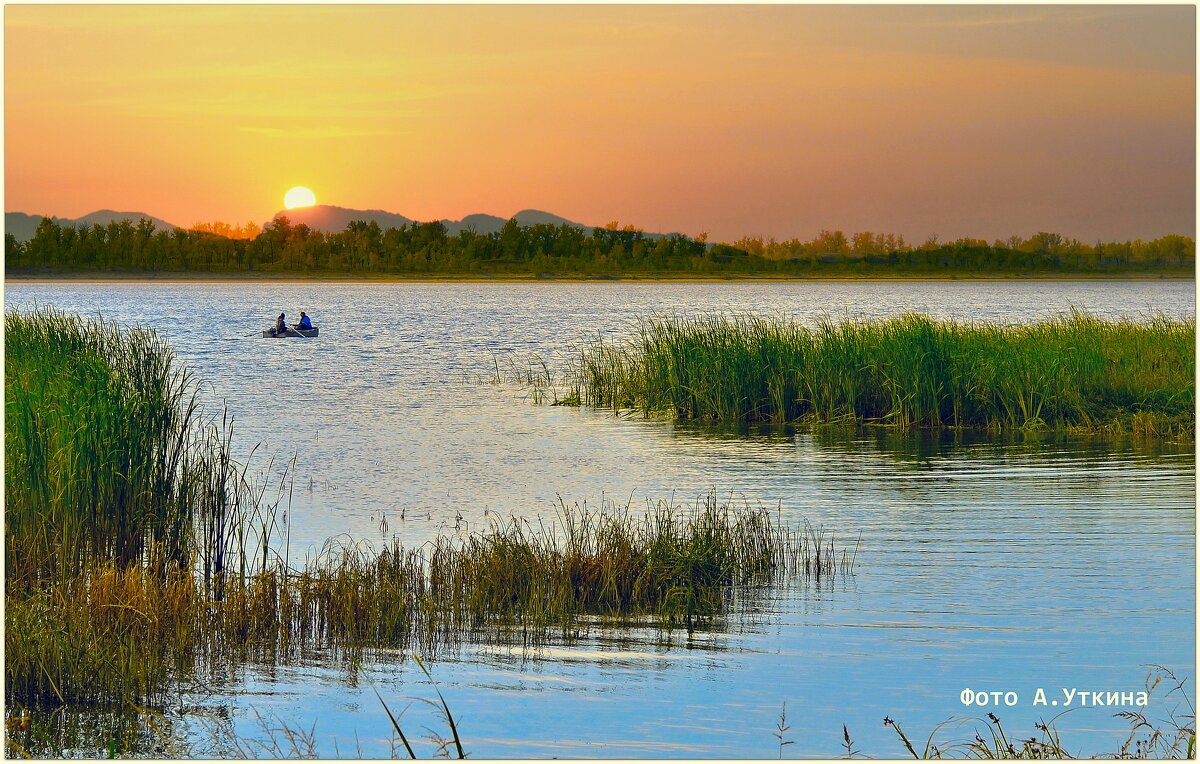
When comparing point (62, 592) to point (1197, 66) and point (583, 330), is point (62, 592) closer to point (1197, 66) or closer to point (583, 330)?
point (1197, 66)

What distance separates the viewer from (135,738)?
5.84m

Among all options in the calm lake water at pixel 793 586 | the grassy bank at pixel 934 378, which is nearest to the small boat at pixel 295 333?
the calm lake water at pixel 793 586

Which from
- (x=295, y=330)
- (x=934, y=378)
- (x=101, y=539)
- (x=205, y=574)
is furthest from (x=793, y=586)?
(x=295, y=330)

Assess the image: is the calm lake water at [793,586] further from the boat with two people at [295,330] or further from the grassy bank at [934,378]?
the boat with two people at [295,330]

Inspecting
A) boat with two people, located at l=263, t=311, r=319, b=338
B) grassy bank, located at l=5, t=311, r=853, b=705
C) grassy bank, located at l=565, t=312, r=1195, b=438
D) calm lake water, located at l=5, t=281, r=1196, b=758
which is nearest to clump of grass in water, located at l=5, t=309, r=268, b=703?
grassy bank, located at l=5, t=311, r=853, b=705

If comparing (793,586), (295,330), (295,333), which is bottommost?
(793,586)

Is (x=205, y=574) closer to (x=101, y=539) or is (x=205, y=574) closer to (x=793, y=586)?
(x=101, y=539)

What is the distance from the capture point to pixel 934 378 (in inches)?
699

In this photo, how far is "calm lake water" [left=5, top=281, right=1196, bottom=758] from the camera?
6.22 m

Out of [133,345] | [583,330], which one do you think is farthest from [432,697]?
[583,330]

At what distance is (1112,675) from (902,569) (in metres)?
2.41

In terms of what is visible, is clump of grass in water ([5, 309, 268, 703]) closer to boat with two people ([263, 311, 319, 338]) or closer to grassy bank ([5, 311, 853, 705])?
grassy bank ([5, 311, 853, 705])

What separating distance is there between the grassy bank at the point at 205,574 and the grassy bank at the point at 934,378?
25.9 feet

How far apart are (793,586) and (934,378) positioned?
9.67 metres
